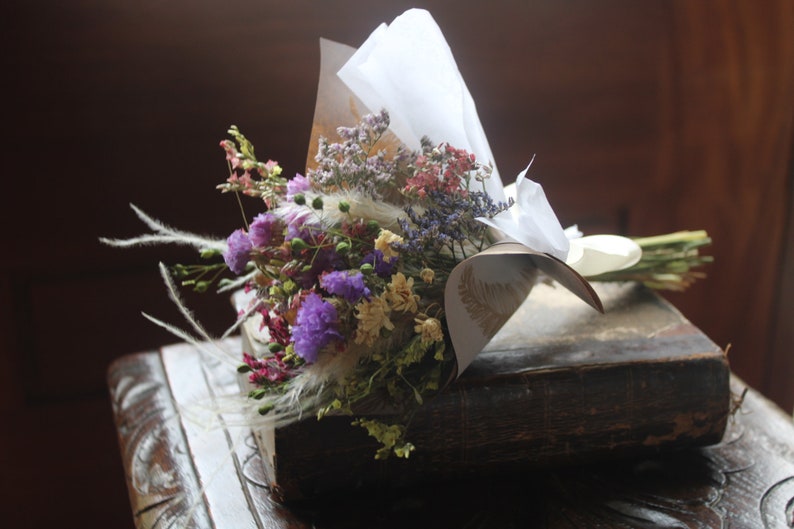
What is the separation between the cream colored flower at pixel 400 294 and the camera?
0.74 metres

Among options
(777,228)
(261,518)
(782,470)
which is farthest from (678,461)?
(777,228)

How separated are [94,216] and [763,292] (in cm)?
130

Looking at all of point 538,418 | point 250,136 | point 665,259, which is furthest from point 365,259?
point 250,136

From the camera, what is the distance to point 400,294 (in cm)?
74

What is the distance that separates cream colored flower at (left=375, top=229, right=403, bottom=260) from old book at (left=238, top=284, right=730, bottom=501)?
0.15m

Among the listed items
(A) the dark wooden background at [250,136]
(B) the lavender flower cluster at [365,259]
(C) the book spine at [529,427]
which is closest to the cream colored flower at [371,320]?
(B) the lavender flower cluster at [365,259]

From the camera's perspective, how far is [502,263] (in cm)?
83

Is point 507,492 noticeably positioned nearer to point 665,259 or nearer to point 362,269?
point 362,269

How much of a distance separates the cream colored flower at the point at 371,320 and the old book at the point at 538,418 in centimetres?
10

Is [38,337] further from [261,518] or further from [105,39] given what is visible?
[261,518]

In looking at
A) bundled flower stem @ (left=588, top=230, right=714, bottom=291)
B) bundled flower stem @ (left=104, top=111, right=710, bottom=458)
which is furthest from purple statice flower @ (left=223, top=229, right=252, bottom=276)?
bundled flower stem @ (left=588, top=230, right=714, bottom=291)

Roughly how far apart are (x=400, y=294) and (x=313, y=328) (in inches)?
3.3

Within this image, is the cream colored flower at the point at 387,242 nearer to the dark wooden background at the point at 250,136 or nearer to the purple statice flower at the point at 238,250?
the purple statice flower at the point at 238,250

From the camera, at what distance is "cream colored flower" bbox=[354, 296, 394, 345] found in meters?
0.72
